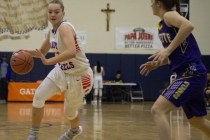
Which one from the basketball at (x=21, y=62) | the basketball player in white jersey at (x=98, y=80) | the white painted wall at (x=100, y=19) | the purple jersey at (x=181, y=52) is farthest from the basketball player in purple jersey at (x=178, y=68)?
the white painted wall at (x=100, y=19)

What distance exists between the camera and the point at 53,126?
8633 mm

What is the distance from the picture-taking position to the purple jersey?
434cm

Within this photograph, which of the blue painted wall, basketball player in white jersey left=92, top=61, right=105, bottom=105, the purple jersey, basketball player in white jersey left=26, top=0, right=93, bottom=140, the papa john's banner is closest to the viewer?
the purple jersey

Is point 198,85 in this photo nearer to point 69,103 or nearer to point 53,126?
point 69,103

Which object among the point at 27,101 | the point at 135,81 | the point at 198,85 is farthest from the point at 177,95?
the point at 135,81

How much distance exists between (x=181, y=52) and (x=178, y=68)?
166 millimetres

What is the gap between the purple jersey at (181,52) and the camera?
14.2ft

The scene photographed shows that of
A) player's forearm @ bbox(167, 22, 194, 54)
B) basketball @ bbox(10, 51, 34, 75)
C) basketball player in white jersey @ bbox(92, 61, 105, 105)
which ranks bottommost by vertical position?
basketball player in white jersey @ bbox(92, 61, 105, 105)

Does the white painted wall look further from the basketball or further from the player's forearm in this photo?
the player's forearm

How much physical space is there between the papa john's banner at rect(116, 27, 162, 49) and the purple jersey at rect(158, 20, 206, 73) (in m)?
15.9

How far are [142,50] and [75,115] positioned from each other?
14.8 metres

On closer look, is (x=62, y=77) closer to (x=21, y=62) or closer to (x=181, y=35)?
(x=21, y=62)

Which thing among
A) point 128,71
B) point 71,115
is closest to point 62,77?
point 71,115

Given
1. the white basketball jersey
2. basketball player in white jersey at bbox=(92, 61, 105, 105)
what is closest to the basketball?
the white basketball jersey
